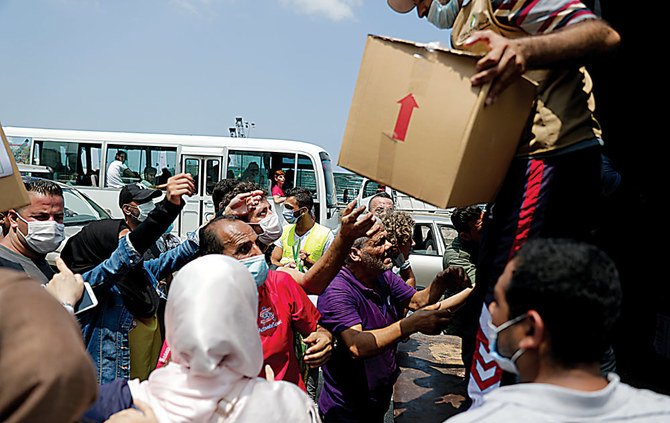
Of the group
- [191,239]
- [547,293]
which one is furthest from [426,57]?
[191,239]

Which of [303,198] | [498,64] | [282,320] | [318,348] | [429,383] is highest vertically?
[498,64]

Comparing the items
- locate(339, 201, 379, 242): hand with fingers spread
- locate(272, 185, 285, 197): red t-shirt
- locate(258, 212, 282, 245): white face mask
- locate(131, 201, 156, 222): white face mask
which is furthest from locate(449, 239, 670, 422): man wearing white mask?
locate(272, 185, 285, 197): red t-shirt

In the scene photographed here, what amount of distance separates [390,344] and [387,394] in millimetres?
424

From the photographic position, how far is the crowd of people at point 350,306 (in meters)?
1.25

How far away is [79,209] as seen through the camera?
31.9ft

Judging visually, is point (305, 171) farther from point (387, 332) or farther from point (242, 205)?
point (387, 332)

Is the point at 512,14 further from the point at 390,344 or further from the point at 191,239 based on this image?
the point at 191,239

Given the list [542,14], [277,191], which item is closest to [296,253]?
[542,14]

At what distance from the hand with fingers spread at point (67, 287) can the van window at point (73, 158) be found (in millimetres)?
10739

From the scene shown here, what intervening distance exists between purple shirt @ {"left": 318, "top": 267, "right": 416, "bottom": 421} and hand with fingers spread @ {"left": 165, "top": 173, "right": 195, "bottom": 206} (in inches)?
37.3

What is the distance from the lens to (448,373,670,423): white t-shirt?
1245 mm

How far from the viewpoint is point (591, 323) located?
4.33ft

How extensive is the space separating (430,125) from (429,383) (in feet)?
12.1

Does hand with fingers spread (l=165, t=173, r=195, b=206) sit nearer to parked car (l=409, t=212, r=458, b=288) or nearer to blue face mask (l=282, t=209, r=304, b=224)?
blue face mask (l=282, t=209, r=304, b=224)
